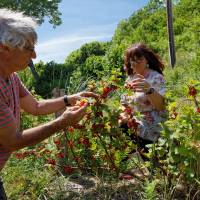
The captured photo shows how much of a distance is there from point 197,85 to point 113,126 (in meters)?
0.79

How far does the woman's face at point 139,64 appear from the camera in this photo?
13.8ft

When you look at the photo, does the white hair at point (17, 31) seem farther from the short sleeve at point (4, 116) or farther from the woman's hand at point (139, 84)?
the woman's hand at point (139, 84)

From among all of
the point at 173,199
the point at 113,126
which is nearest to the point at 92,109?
the point at 113,126

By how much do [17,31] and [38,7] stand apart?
30637 millimetres

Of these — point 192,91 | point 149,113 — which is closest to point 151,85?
point 149,113

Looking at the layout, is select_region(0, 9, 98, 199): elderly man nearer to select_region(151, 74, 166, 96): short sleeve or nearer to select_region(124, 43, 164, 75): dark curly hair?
select_region(151, 74, 166, 96): short sleeve

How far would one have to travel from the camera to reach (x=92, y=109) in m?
3.50

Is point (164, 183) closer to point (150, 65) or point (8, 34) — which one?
point (150, 65)

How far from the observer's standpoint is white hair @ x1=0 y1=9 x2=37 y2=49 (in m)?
2.46

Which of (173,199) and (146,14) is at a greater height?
(146,14)

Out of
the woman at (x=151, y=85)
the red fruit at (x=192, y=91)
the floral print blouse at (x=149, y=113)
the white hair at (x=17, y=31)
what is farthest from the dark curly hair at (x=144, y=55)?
the white hair at (x=17, y=31)

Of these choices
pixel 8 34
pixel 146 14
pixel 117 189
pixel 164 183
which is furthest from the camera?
pixel 146 14

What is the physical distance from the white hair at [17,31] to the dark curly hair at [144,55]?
178 centimetres

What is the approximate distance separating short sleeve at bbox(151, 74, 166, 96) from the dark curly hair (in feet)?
0.64
